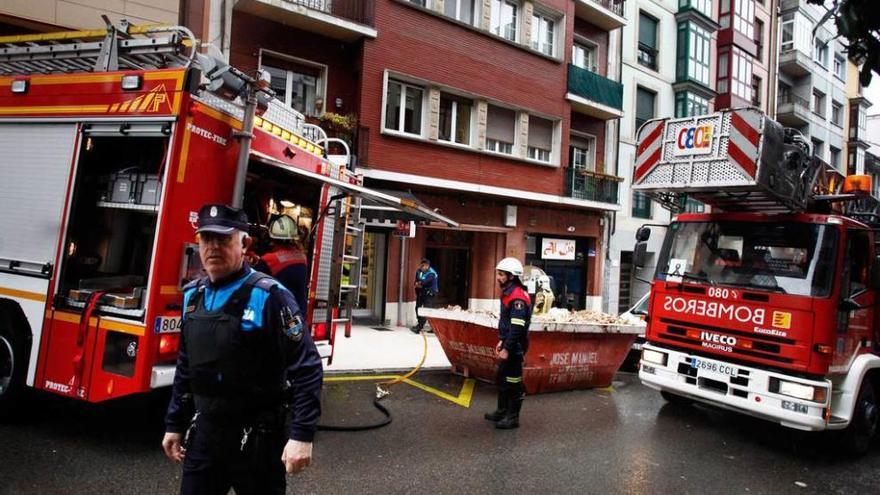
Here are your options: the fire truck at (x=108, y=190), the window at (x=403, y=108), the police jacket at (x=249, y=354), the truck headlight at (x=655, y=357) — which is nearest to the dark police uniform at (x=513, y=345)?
the truck headlight at (x=655, y=357)

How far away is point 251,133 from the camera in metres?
4.79

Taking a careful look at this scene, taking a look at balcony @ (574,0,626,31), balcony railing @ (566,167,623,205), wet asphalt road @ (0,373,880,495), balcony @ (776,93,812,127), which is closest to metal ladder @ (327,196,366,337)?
wet asphalt road @ (0,373,880,495)

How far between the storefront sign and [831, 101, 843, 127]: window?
85.1ft

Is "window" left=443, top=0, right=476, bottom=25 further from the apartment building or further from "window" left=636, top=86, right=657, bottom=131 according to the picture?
the apartment building

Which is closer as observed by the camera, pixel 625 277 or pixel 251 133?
pixel 251 133

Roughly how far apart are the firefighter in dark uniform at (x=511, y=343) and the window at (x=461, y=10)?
38.5 feet

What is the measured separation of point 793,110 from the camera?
30.0m

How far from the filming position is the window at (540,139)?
17828mm

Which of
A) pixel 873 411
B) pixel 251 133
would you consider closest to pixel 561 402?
pixel 873 411

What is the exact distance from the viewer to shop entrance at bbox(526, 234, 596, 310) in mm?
18922

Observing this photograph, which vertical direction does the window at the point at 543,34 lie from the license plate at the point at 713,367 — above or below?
above

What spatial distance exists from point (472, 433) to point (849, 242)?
4425 millimetres

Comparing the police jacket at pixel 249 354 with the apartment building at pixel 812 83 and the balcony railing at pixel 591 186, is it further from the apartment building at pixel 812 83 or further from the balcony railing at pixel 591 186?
the apartment building at pixel 812 83

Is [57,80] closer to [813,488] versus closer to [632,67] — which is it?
[813,488]
